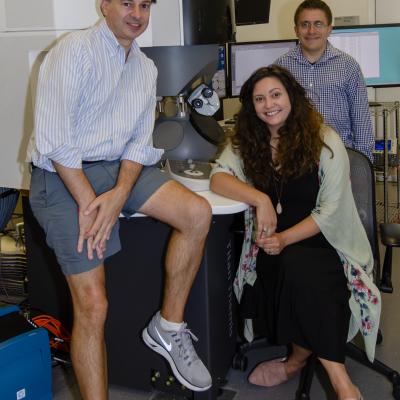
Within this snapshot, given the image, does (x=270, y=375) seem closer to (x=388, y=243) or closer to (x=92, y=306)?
(x=388, y=243)

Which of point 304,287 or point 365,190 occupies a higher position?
point 365,190

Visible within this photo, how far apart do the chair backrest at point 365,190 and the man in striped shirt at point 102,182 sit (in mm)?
672

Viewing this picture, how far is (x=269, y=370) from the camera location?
2135mm

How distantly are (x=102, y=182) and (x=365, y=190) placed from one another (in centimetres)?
98

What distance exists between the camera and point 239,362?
2.22 m

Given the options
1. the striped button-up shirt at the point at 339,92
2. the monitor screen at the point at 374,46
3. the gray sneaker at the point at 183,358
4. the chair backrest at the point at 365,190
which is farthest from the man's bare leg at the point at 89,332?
the monitor screen at the point at 374,46

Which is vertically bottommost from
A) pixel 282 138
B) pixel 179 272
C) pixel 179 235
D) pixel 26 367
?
pixel 26 367

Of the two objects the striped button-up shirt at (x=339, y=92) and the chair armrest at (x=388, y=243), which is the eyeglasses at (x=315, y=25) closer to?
the striped button-up shirt at (x=339, y=92)

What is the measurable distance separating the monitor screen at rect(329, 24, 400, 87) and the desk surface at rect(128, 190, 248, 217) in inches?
86.9

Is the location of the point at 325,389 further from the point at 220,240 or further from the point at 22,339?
the point at 22,339

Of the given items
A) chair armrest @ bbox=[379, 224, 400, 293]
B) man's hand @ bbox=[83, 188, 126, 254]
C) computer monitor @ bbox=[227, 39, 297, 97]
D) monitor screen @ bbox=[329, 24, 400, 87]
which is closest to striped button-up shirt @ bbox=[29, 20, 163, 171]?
man's hand @ bbox=[83, 188, 126, 254]

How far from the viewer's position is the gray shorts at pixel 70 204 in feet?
5.30

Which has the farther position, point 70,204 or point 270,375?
point 270,375

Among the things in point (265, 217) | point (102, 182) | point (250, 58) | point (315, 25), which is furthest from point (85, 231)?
point (250, 58)
